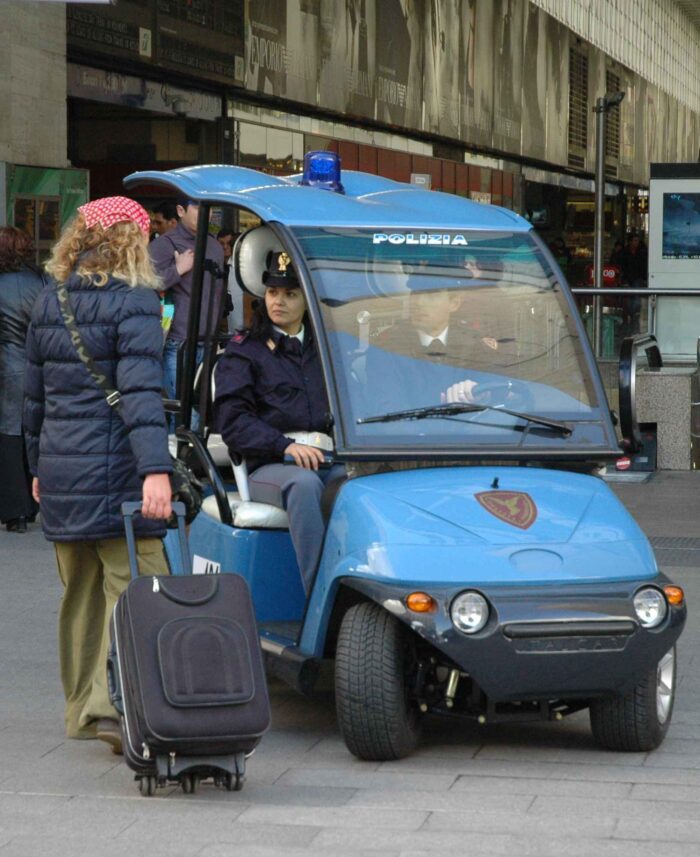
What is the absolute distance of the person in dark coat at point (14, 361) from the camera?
10.9 m

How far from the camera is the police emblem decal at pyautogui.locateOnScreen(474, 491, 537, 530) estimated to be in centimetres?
578

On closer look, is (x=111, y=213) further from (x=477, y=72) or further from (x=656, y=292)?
(x=477, y=72)

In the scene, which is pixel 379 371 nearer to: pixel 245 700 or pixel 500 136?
pixel 245 700

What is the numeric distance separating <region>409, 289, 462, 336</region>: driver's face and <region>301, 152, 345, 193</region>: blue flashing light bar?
0.84 meters

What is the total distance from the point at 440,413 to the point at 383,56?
20.3 metres

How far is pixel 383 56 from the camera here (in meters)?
25.8

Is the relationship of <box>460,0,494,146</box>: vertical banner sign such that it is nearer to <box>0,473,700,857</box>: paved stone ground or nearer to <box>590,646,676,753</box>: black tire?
<box>0,473,700,857</box>: paved stone ground

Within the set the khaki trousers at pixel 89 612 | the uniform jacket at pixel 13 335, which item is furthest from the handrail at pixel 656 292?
the khaki trousers at pixel 89 612

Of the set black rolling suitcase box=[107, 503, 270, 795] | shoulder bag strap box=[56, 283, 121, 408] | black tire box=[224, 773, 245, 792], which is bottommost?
black tire box=[224, 773, 245, 792]

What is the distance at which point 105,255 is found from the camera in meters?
5.79

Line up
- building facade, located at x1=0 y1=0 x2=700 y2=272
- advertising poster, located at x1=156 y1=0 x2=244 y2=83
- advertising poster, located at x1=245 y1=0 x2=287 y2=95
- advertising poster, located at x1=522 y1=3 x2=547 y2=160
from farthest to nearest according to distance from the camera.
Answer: advertising poster, located at x1=522 y1=3 x2=547 y2=160
advertising poster, located at x1=245 y1=0 x2=287 y2=95
advertising poster, located at x1=156 y1=0 x2=244 y2=83
building facade, located at x1=0 y1=0 x2=700 y2=272

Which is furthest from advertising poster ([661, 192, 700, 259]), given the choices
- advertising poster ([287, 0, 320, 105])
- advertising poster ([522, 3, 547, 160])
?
advertising poster ([522, 3, 547, 160])

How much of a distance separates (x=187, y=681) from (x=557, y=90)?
1296 inches

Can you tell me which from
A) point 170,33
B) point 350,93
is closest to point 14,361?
point 170,33
